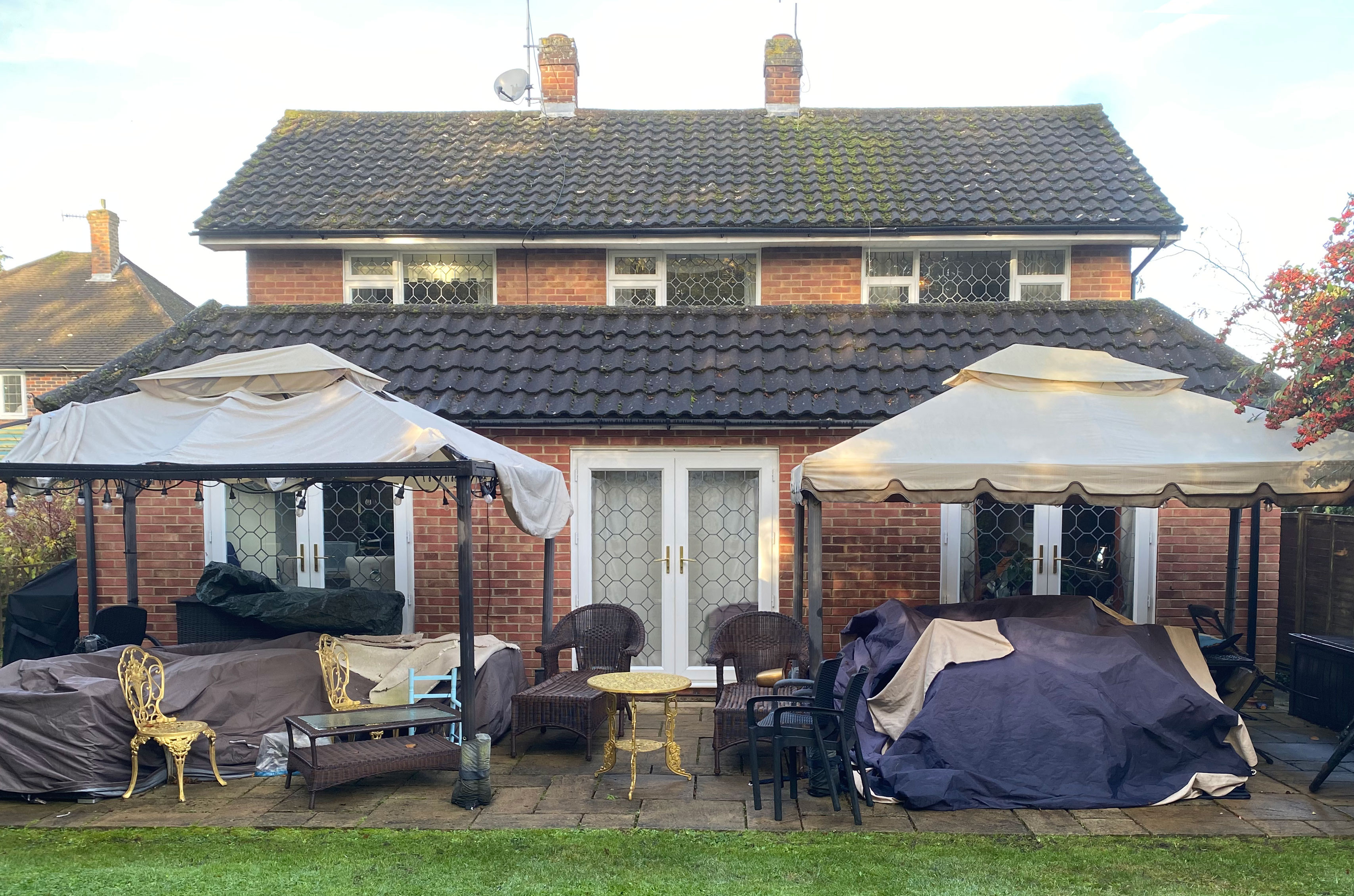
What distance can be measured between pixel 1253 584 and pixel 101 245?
3190cm

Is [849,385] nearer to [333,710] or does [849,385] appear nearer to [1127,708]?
[1127,708]

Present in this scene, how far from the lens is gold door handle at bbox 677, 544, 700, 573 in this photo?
9336 mm

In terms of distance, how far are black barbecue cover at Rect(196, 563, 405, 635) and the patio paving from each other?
1.87m

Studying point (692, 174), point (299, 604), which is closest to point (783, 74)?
point (692, 174)

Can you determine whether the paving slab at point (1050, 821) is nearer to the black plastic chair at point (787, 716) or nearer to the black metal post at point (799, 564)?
the black plastic chair at point (787, 716)

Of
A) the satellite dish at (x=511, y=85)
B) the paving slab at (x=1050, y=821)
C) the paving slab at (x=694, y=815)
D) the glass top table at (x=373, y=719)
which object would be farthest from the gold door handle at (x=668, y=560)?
the satellite dish at (x=511, y=85)

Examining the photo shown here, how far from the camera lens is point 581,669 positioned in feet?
27.6

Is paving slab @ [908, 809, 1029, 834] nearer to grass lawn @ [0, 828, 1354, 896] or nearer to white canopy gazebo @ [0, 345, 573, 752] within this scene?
grass lawn @ [0, 828, 1354, 896]

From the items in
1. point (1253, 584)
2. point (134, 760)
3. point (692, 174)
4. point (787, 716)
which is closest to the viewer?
point (134, 760)

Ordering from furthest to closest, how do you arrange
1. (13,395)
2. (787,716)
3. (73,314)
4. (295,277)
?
1. (73,314)
2. (13,395)
3. (295,277)
4. (787,716)

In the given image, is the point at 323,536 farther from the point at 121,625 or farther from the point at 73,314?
the point at 73,314

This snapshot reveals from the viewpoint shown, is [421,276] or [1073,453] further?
[421,276]

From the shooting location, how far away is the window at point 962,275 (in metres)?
10.7

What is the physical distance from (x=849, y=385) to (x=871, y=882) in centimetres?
515
